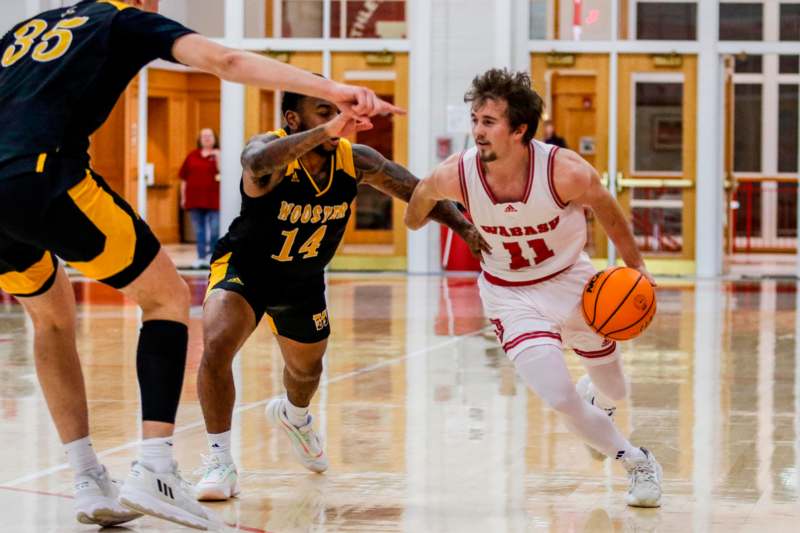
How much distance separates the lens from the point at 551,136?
18.2m

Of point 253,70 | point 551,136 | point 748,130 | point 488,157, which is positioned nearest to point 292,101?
point 488,157

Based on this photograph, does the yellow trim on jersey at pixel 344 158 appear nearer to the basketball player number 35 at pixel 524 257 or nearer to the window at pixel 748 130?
the basketball player number 35 at pixel 524 257

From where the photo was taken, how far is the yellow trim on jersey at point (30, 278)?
4.82m

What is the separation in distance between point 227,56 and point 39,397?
412cm

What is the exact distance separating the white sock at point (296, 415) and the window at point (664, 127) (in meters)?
13.9

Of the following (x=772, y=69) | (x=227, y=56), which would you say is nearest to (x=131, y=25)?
(x=227, y=56)

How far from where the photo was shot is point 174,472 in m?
4.67

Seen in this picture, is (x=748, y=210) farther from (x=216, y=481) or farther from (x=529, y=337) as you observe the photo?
(x=216, y=481)

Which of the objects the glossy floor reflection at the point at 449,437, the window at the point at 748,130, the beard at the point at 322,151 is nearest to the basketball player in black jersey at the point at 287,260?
the beard at the point at 322,151

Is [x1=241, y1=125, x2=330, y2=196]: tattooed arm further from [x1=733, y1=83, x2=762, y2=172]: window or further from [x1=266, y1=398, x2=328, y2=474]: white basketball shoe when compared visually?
[x1=733, y1=83, x2=762, y2=172]: window

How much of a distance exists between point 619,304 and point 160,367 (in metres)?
1.80

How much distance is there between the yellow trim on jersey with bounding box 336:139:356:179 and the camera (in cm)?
580

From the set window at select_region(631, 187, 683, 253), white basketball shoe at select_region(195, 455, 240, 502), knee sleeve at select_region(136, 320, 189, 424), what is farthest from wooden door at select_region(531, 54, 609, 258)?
knee sleeve at select_region(136, 320, 189, 424)

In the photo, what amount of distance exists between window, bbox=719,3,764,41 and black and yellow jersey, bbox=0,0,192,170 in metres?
15.8
